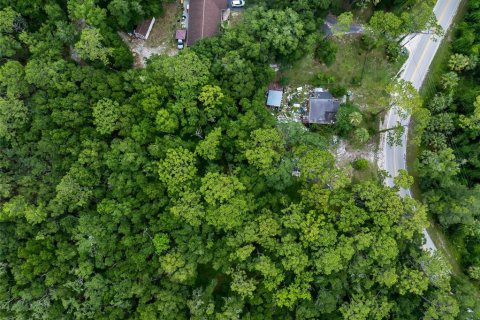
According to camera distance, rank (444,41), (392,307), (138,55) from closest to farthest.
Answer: (392,307) < (138,55) < (444,41)

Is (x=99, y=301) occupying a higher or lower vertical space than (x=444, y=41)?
lower

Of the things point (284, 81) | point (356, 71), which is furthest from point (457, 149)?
point (284, 81)

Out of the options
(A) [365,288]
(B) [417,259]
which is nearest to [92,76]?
(A) [365,288]

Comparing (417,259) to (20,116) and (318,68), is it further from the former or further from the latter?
(20,116)

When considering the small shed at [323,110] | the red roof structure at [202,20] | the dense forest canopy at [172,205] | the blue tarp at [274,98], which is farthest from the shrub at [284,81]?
the red roof structure at [202,20]

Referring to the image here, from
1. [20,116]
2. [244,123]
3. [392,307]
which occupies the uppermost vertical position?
[244,123]

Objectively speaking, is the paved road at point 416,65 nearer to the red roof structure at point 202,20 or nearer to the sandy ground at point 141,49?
the red roof structure at point 202,20
